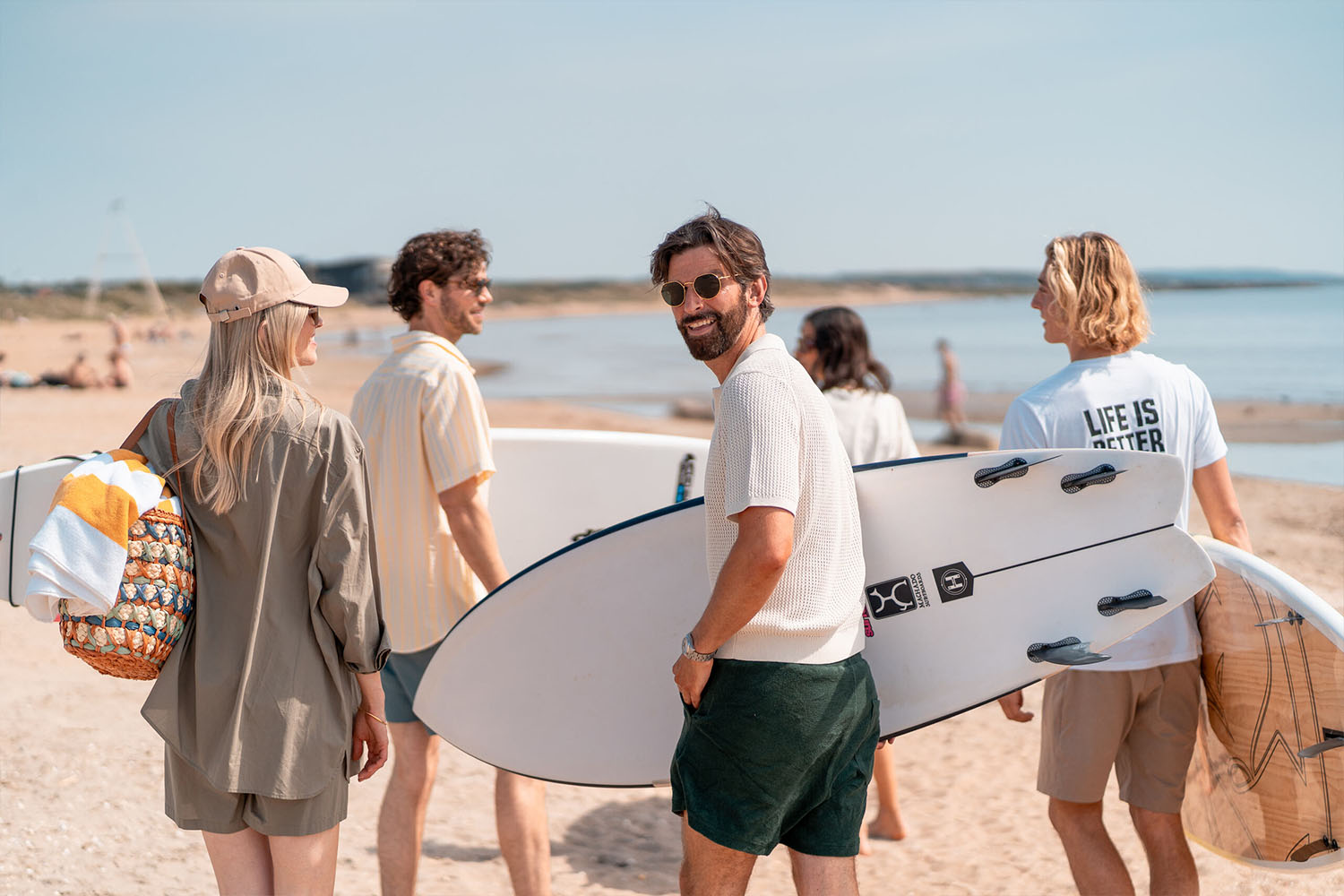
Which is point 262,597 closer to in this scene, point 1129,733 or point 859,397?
point 1129,733

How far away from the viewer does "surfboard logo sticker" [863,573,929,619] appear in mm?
2545

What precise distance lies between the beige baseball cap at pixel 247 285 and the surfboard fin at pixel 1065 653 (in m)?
1.70

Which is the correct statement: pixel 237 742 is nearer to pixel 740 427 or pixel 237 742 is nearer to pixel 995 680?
pixel 740 427

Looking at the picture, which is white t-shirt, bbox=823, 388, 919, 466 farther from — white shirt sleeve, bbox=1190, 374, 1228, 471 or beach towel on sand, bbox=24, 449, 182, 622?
beach towel on sand, bbox=24, 449, 182, 622

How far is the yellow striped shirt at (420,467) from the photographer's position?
2.61 meters

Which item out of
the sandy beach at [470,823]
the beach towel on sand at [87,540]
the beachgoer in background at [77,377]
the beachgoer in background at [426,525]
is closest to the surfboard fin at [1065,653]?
the sandy beach at [470,823]

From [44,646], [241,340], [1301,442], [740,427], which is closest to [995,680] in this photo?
[740,427]

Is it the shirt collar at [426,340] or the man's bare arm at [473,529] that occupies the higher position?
the shirt collar at [426,340]

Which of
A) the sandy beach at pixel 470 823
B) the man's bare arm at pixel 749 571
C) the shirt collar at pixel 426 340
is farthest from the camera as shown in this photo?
A: the sandy beach at pixel 470 823

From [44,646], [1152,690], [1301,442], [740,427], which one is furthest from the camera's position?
[1301,442]

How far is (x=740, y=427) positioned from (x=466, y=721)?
4.44 ft

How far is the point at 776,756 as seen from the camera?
5.94 feet

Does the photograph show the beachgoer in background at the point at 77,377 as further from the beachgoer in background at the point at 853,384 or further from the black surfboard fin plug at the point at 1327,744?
the black surfboard fin plug at the point at 1327,744

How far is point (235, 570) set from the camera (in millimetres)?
1862
